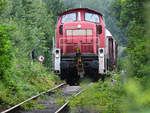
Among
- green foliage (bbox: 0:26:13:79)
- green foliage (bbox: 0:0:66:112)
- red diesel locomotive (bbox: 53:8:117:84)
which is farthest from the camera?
red diesel locomotive (bbox: 53:8:117:84)

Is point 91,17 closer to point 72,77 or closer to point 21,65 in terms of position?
point 72,77

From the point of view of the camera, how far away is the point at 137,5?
7.30 m

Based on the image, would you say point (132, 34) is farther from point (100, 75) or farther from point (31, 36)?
point (31, 36)

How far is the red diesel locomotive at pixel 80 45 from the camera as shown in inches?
A: 592

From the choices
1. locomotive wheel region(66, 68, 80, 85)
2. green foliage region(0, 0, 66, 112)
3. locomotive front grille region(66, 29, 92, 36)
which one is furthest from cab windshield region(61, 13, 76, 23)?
green foliage region(0, 0, 66, 112)

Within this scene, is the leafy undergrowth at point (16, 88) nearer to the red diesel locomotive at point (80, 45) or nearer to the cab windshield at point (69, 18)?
the red diesel locomotive at point (80, 45)

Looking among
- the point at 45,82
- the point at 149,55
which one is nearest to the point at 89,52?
the point at 45,82

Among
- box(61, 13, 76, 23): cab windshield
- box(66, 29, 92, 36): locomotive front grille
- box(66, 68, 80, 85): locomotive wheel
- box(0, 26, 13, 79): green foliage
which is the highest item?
box(61, 13, 76, 23): cab windshield

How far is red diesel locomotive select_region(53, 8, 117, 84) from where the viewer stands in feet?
49.3

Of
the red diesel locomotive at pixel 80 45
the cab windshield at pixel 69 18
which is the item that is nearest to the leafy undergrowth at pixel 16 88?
the red diesel locomotive at pixel 80 45

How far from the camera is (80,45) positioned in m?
15.9

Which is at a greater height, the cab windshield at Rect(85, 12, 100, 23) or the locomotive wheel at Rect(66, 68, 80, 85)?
the cab windshield at Rect(85, 12, 100, 23)

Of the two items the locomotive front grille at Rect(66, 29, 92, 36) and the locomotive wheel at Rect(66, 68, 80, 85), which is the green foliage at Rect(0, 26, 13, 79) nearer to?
the locomotive wheel at Rect(66, 68, 80, 85)

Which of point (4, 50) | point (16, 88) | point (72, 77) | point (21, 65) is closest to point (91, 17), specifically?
point (72, 77)
